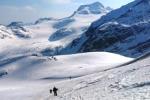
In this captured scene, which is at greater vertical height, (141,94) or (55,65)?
(55,65)

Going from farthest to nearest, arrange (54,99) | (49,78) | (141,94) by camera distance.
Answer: (49,78) → (54,99) → (141,94)

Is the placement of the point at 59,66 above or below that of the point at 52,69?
above

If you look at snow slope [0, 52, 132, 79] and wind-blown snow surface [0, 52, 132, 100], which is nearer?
wind-blown snow surface [0, 52, 132, 100]

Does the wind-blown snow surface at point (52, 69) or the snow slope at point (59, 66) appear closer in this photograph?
the wind-blown snow surface at point (52, 69)

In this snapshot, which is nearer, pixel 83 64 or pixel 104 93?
pixel 104 93

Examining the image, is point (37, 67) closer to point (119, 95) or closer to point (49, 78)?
point (49, 78)

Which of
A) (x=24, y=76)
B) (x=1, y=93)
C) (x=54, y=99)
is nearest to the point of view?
(x=54, y=99)

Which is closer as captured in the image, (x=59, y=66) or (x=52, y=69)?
(x=52, y=69)

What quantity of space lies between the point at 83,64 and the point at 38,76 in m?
13.6

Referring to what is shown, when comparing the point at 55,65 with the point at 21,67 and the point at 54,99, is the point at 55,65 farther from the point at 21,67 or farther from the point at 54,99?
the point at 54,99

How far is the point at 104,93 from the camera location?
35.0 metres

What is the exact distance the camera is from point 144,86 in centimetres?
3281

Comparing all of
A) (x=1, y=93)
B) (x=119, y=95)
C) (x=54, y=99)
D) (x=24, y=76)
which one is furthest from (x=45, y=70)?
(x=119, y=95)

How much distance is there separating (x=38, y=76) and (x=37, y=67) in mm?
12560
